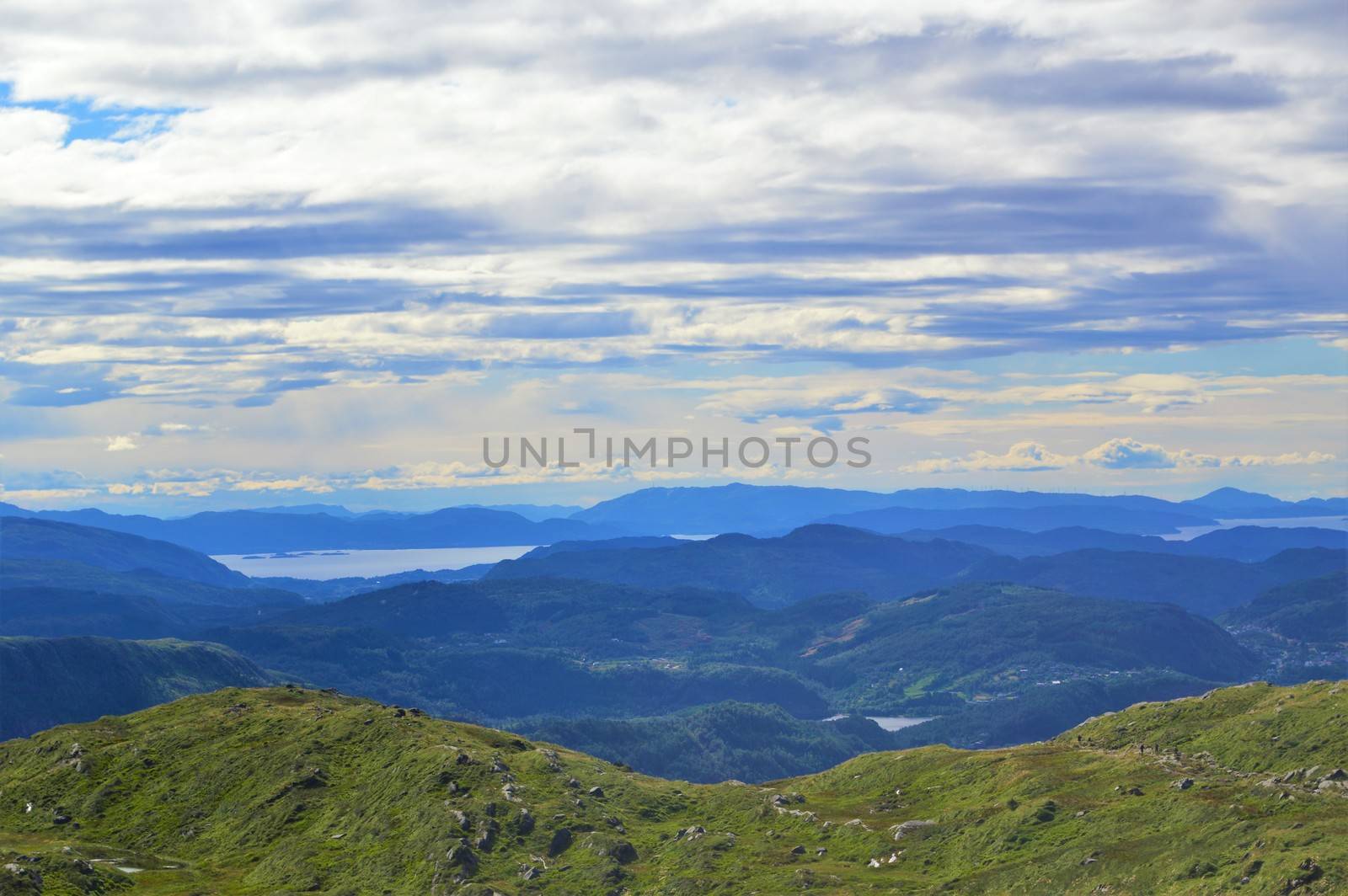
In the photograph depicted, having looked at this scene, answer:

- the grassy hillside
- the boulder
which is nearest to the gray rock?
the grassy hillside

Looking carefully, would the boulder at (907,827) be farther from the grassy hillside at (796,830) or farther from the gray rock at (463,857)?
the gray rock at (463,857)

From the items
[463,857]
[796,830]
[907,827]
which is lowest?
[796,830]

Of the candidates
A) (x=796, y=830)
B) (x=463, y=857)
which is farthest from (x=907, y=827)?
(x=463, y=857)

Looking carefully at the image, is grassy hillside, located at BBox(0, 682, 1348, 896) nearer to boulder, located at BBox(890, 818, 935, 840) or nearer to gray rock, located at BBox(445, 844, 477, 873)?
gray rock, located at BBox(445, 844, 477, 873)

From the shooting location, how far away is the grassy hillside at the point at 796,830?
125 meters

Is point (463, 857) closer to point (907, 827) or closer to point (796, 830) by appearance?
point (796, 830)

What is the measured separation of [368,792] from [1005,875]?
325 feet

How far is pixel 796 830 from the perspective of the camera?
163125 millimetres

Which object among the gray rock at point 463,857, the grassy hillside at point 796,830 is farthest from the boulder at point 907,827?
the gray rock at point 463,857

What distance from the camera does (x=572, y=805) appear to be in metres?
173

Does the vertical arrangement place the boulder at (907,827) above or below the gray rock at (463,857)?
above

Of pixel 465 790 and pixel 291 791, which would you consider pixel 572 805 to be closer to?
pixel 465 790

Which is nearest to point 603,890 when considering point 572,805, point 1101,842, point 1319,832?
point 572,805

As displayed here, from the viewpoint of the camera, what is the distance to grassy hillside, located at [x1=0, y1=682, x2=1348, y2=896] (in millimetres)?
125188
